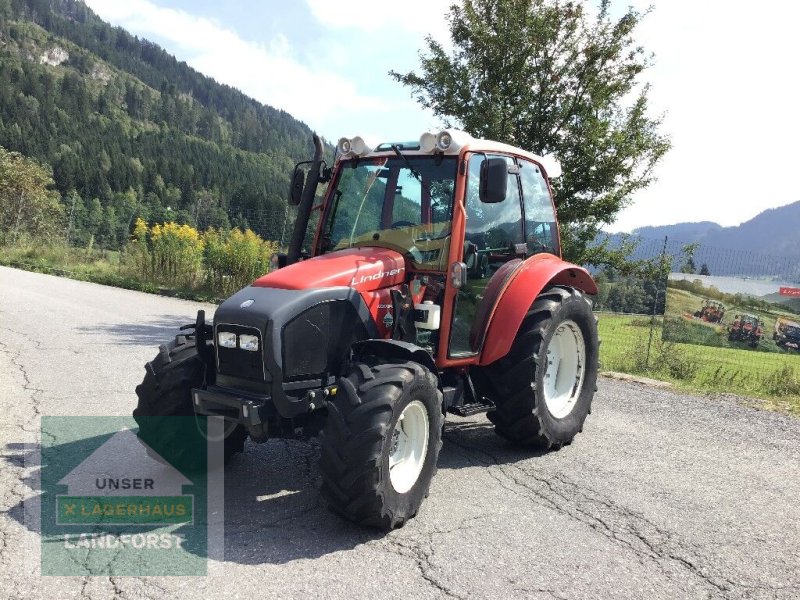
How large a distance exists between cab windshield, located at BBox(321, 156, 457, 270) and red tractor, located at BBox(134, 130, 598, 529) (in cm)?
1

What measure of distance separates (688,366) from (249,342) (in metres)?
7.20

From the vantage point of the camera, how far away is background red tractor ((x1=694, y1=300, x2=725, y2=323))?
42.9 feet

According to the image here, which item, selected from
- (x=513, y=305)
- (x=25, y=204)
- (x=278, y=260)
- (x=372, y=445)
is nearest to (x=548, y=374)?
(x=513, y=305)

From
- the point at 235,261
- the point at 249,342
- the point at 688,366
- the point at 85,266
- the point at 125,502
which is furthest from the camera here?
the point at 85,266

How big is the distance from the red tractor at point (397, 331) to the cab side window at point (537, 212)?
2cm

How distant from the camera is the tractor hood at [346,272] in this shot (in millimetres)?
3859

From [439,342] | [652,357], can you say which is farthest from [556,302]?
[652,357]

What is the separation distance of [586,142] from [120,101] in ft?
530

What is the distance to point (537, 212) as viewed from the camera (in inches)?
212

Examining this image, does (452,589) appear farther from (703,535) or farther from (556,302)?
(556,302)

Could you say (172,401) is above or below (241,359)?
below

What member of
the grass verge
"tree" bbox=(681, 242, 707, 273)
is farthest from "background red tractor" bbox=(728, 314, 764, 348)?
the grass verge

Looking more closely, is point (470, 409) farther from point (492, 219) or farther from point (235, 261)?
point (235, 261)

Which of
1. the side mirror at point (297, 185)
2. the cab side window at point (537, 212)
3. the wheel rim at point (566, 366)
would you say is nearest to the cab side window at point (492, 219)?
the cab side window at point (537, 212)
